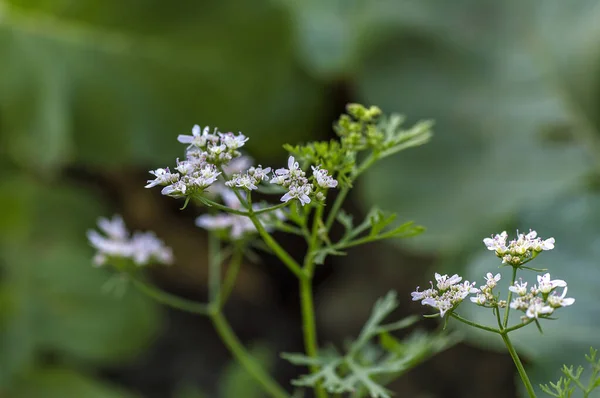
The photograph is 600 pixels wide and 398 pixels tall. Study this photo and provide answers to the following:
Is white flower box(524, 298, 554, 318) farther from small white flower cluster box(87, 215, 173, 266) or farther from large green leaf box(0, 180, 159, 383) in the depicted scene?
large green leaf box(0, 180, 159, 383)

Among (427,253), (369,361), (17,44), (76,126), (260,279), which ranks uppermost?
(17,44)

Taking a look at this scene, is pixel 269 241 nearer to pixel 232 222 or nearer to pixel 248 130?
pixel 232 222

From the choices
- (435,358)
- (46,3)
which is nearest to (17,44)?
(46,3)

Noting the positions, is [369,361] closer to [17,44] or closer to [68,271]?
[68,271]

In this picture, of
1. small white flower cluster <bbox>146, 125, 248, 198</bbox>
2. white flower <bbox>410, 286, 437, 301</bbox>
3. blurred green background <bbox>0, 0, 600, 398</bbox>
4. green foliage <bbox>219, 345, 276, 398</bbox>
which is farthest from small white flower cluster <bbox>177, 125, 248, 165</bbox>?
blurred green background <bbox>0, 0, 600, 398</bbox>

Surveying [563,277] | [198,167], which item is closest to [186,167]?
[198,167]

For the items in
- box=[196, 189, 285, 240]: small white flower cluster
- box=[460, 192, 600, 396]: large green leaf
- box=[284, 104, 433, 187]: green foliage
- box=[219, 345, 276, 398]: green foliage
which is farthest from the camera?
box=[219, 345, 276, 398]: green foliage
